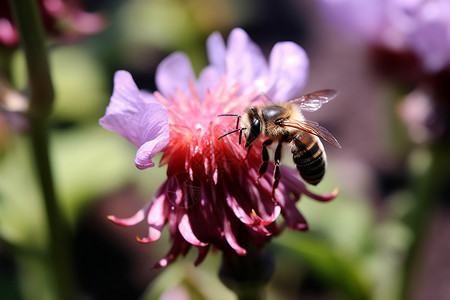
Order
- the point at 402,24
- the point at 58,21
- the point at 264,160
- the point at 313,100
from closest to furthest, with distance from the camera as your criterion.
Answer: the point at 264,160 → the point at 313,100 → the point at 58,21 → the point at 402,24

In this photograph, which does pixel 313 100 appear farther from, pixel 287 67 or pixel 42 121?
pixel 42 121

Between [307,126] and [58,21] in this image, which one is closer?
[307,126]

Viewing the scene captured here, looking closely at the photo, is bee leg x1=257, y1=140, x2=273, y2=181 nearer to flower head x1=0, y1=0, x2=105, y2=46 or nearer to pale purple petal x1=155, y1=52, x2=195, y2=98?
pale purple petal x1=155, y1=52, x2=195, y2=98

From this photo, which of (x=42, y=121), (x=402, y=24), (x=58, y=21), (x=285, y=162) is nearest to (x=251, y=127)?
(x=42, y=121)

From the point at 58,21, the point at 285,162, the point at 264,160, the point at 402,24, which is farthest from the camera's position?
the point at 285,162

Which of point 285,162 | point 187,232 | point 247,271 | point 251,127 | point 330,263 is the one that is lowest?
point 330,263

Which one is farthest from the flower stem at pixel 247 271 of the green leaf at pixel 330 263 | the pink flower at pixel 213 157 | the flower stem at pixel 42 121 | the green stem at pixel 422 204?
the green stem at pixel 422 204
